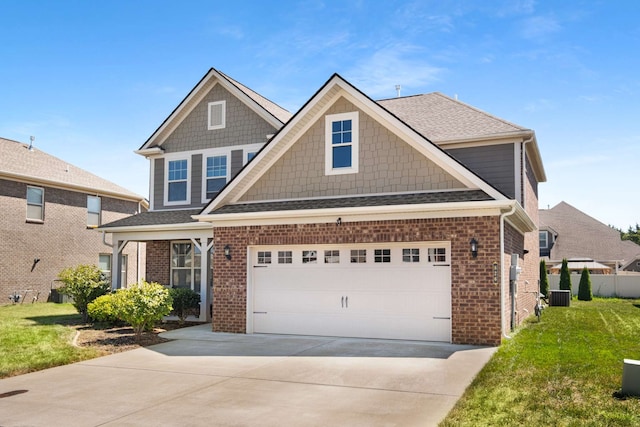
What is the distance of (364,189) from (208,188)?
24.0 feet

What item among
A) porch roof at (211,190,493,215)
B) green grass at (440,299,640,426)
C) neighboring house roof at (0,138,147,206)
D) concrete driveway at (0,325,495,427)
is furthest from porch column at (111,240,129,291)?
green grass at (440,299,640,426)

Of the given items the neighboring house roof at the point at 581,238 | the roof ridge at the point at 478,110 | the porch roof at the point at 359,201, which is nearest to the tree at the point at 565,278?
the neighboring house roof at the point at 581,238

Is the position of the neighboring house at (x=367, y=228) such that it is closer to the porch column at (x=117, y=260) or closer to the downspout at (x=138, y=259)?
the porch column at (x=117, y=260)

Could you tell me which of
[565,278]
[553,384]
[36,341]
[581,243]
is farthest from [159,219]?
[581,243]

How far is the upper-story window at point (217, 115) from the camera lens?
Answer: 1923 cm

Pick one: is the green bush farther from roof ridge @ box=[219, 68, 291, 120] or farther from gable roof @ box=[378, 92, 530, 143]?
gable roof @ box=[378, 92, 530, 143]

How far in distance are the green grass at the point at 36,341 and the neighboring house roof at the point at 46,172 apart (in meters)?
6.54

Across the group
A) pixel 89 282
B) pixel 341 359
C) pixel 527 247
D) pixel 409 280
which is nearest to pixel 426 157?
pixel 409 280

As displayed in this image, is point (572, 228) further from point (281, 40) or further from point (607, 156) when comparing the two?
point (281, 40)

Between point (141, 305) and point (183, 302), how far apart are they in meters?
3.45

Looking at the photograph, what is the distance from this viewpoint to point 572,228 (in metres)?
40.0

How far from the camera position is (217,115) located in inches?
761

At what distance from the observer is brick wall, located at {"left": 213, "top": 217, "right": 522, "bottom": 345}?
459 inches

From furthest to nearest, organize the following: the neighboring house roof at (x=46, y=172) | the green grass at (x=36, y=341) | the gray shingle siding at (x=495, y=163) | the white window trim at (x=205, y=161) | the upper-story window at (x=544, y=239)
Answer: the upper-story window at (x=544, y=239) < the neighboring house roof at (x=46, y=172) < the white window trim at (x=205, y=161) < the gray shingle siding at (x=495, y=163) < the green grass at (x=36, y=341)
